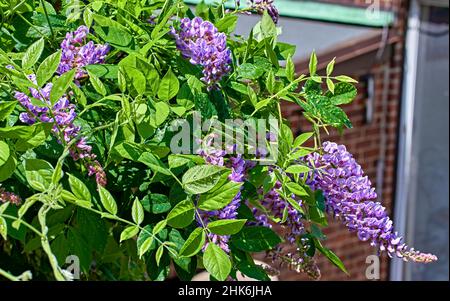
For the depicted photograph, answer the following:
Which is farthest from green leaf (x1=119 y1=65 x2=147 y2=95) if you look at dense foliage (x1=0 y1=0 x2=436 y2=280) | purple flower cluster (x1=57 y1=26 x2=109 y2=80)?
purple flower cluster (x1=57 y1=26 x2=109 y2=80)

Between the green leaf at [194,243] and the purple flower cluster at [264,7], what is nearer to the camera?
the green leaf at [194,243]

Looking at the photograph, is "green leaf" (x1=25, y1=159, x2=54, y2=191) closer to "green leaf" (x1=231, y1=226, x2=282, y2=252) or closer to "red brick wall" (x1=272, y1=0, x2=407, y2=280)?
"green leaf" (x1=231, y1=226, x2=282, y2=252)

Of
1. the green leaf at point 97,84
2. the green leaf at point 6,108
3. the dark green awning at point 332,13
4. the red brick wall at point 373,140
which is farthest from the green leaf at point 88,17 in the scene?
the red brick wall at point 373,140

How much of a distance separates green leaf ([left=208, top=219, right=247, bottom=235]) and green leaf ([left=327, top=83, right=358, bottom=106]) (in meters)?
0.39

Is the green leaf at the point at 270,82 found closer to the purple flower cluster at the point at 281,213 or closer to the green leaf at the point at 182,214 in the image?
the purple flower cluster at the point at 281,213

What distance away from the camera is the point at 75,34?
163 cm

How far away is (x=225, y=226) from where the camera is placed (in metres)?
1.44

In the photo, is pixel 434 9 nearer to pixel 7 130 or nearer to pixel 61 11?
pixel 61 11

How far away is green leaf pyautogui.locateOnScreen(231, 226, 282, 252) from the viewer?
1.62 metres

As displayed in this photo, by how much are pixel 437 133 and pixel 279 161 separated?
449cm

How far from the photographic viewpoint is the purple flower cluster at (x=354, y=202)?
163 centimetres

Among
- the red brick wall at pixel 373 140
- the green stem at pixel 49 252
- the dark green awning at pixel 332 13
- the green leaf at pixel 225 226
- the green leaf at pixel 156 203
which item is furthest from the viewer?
the red brick wall at pixel 373 140

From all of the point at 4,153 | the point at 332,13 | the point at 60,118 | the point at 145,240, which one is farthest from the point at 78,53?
the point at 332,13

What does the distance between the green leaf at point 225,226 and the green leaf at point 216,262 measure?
1.0 inches
